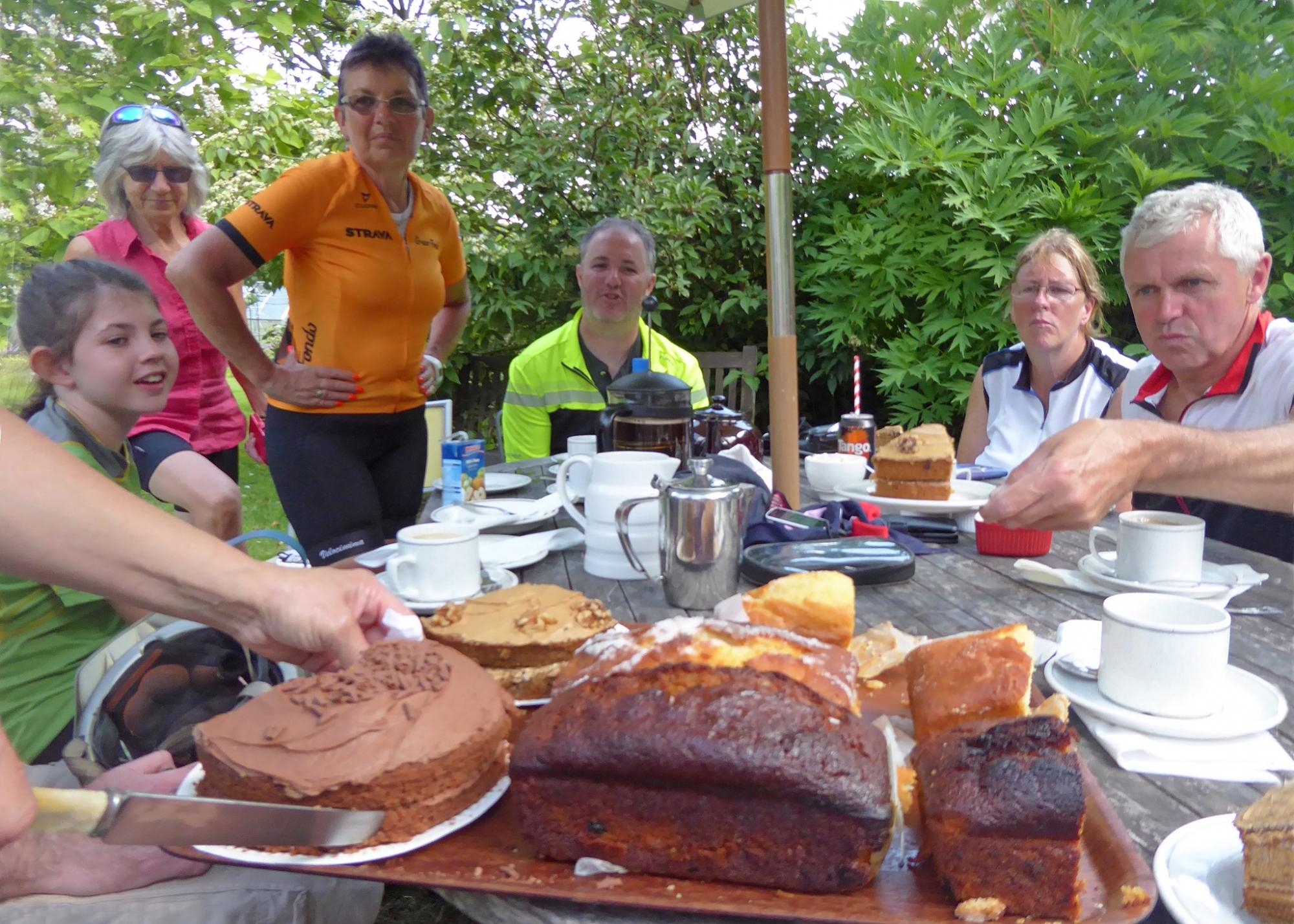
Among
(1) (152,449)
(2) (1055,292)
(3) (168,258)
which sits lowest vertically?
(1) (152,449)

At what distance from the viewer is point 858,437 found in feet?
10.1

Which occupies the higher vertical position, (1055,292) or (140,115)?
(140,115)

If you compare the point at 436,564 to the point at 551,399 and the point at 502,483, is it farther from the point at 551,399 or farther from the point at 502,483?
the point at 551,399

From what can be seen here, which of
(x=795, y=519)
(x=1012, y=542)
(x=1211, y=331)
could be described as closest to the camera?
(x=1012, y=542)

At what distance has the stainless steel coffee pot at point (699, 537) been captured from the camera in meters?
1.62

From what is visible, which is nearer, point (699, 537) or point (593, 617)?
point (593, 617)

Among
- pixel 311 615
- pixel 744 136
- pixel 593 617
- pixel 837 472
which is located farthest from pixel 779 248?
pixel 744 136

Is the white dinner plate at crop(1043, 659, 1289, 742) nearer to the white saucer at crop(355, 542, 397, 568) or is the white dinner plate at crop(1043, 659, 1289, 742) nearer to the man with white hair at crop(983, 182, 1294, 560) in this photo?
the man with white hair at crop(983, 182, 1294, 560)

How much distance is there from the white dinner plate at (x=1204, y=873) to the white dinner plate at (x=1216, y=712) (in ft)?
→ 0.65

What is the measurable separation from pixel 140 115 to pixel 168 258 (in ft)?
1.77

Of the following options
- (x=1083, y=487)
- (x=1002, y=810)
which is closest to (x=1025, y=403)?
(x=1083, y=487)

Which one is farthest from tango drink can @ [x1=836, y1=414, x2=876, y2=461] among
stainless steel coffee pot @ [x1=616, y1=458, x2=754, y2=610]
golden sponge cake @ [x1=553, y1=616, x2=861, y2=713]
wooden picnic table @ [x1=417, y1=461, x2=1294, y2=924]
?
golden sponge cake @ [x1=553, y1=616, x2=861, y2=713]

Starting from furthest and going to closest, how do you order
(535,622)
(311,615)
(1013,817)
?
Answer: (535,622) → (311,615) → (1013,817)

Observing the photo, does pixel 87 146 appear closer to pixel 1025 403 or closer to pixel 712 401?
pixel 712 401
